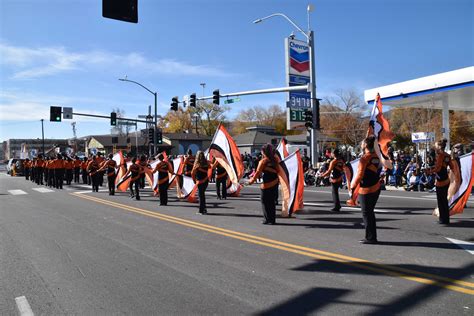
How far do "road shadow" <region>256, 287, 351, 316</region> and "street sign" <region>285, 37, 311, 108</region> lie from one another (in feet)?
83.6

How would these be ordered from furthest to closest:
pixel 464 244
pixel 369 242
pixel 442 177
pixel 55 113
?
pixel 55 113 < pixel 442 177 < pixel 369 242 < pixel 464 244

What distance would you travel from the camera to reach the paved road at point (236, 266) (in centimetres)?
455

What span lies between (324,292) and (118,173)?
1601cm

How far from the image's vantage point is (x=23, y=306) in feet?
15.2

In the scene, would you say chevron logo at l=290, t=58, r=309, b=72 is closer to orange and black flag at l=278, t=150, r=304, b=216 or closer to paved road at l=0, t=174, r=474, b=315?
orange and black flag at l=278, t=150, r=304, b=216

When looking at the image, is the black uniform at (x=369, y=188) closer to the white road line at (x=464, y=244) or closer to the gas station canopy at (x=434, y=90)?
the white road line at (x=464, y=244)

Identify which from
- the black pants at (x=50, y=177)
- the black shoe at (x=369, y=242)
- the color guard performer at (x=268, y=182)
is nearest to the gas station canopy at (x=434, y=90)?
the color guard performer at (x=268, y=182)

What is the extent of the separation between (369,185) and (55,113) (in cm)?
3147

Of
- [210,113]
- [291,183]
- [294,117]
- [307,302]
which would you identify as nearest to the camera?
[307,302]

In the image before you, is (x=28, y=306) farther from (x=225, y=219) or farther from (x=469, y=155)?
(x=469, y=155)

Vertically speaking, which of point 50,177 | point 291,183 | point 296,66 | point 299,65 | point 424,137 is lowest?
point 50,177

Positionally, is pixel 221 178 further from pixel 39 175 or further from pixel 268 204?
pixel 39 175

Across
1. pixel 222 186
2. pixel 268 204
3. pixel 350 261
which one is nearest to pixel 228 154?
pixel 222 186

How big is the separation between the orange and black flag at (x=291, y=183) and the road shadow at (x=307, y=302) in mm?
5184
